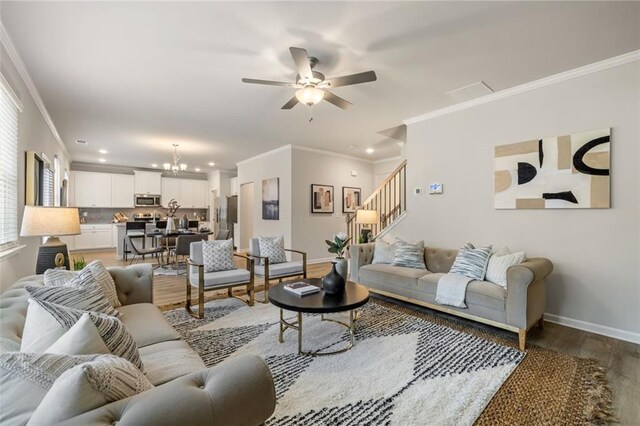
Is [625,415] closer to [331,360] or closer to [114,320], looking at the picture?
[331,360]

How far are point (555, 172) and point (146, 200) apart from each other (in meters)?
10.5

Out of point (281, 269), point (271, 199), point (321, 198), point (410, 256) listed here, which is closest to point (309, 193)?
point (321, 198)

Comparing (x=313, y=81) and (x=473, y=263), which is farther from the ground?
(x=313, y=81)

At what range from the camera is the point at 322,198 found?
278 inches

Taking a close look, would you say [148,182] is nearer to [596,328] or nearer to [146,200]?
[146,200]

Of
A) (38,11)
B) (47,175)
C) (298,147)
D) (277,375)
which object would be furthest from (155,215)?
(277,375)

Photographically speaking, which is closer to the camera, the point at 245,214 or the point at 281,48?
the point at 281,48

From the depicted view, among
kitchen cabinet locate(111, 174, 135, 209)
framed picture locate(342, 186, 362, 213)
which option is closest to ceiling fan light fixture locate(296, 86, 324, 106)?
framed picture locate(342, 186, 362, 213)

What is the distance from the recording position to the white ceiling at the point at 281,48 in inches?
86.4

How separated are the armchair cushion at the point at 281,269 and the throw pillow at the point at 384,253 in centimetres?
113

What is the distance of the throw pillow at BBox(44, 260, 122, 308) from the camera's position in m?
1.86

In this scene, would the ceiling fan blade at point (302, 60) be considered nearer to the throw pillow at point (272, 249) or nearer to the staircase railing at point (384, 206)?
the throw pillow at point (272, 249)

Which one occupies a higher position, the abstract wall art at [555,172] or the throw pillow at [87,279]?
the abstract wall art at [555,172]

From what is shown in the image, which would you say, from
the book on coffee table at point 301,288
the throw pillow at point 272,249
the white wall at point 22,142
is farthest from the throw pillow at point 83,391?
the throw pillow at point 272,249
